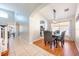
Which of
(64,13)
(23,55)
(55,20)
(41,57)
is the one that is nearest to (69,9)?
(64,13)

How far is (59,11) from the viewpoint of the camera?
1.80 metres

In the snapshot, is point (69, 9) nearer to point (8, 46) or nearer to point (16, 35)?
point (16, 35)

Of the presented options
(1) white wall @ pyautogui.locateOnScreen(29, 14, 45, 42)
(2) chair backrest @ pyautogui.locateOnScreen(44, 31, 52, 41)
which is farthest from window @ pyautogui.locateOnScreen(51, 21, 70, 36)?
(1) white wall @ pyautogui.locateOnScreen(29, 14, 45, 42)

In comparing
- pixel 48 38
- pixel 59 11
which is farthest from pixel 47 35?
pixel 59 11

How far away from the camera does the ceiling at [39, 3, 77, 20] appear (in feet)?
5.73

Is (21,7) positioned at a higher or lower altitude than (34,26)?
higher

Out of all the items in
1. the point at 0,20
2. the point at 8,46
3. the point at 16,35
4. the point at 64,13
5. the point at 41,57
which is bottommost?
the point at 41,57

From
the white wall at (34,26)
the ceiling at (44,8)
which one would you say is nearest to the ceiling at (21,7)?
the ceiling at (44,8)

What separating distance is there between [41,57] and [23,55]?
0.32m

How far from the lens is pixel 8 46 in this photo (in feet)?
5.91

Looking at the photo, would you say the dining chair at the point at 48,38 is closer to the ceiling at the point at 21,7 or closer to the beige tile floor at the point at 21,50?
the beige tile floor at the point at 21,50

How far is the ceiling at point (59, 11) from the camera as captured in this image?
175 centimetres

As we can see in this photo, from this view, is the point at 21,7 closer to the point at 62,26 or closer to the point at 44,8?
the point at 44,8

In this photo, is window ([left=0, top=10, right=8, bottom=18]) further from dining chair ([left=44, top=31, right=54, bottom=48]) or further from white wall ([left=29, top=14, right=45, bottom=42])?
dining chair ([left=44, top=31, right=54, bottom=48])
